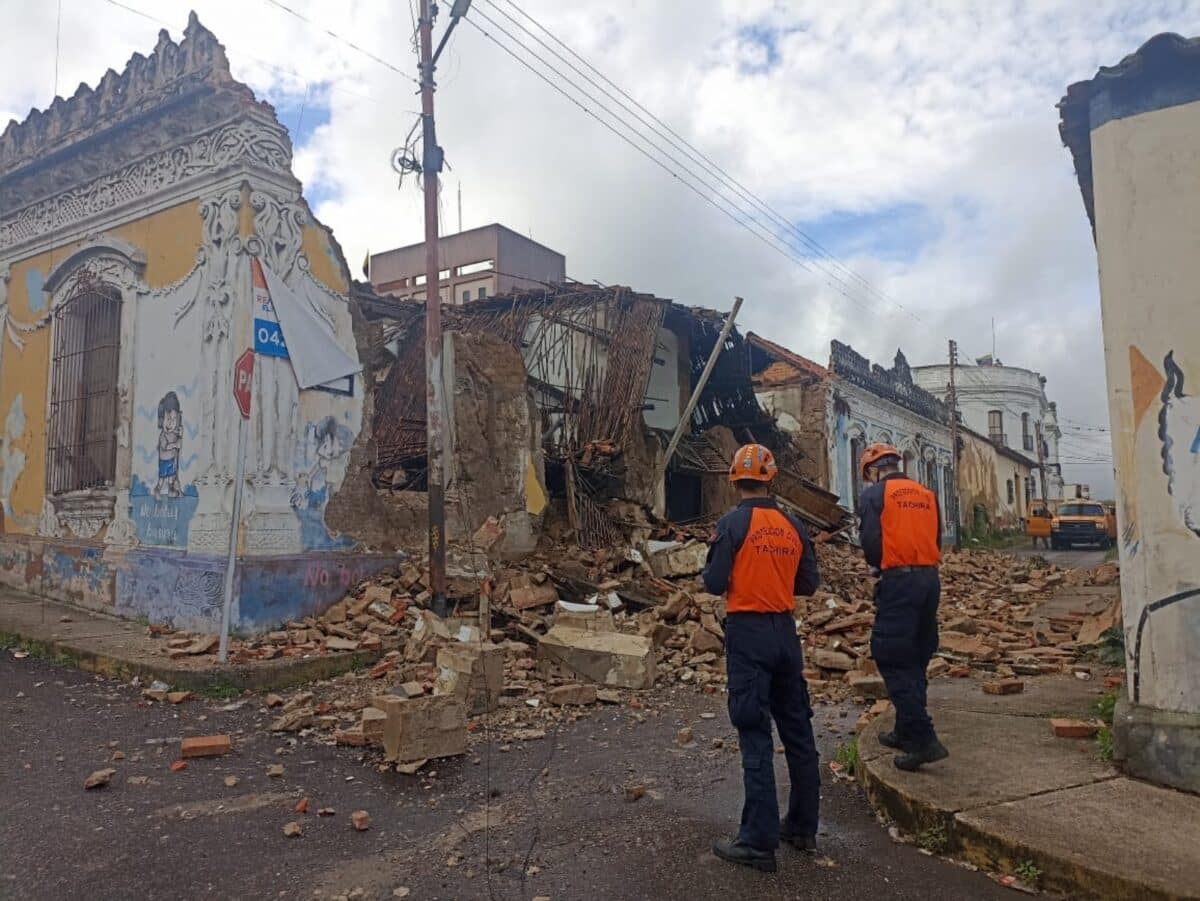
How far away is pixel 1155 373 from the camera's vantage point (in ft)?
13.9

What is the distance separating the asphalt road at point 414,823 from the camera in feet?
11.3

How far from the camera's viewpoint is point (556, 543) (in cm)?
1198

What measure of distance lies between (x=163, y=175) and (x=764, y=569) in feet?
26.3

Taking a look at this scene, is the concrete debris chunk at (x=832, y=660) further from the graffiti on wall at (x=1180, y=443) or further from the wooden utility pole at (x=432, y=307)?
the graffiti on wall at (x=1180, y=443)

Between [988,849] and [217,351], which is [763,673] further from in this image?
[217,351]

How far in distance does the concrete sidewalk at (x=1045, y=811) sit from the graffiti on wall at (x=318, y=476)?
557 cm

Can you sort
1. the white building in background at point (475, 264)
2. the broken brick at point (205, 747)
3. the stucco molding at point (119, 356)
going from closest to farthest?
the broken brick at point (205, 747) → the stucco molding at point (119, 356) → the white building in background at point (475, 264)

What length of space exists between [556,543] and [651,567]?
1.45 metres

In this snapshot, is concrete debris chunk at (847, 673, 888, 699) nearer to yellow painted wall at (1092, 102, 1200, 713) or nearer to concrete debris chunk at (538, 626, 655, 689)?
concrete debris chunk at (538, 626, 655, 689)

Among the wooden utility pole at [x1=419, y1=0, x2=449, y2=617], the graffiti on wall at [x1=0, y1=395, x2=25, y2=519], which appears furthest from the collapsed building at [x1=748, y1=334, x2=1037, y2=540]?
the graffiti on wall at [x1=0, y1=395, x2=25, y2=519]

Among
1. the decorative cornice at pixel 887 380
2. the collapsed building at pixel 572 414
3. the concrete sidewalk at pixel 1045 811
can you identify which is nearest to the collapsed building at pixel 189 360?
the collapsed building at pixel 572 414

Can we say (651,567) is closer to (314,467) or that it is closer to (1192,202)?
(314,467)

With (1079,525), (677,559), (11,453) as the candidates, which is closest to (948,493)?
(1079,525)

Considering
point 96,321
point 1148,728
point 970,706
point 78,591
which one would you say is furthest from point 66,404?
point 1148,728
